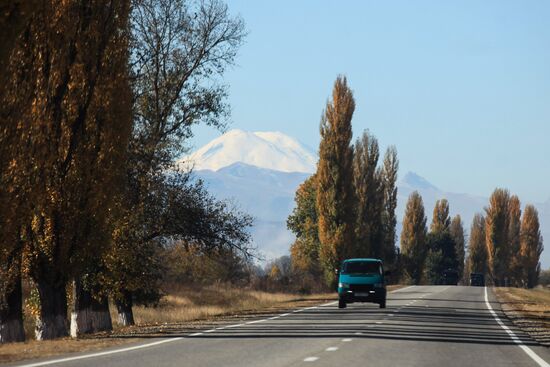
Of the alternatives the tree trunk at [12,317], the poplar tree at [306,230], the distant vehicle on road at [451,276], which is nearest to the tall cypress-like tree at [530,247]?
the distant vehicle on road at [451,276]

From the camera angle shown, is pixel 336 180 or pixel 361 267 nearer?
pixel 361 267

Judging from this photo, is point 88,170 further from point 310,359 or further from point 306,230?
point 306,230

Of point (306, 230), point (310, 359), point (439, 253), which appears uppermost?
point (306, 230)

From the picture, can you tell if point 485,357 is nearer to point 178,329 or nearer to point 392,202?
point 178,329

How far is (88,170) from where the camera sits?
92.3 feet

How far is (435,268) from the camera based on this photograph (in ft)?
437

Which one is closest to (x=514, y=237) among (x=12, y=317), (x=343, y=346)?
(x=12, y=317)

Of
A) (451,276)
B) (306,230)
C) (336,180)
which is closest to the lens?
(336,180)

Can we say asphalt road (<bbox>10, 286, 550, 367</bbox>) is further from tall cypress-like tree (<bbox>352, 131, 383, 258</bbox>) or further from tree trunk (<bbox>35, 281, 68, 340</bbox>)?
tall cypress-like tree (<bbox>352, 131, 383, 258</bbox>)

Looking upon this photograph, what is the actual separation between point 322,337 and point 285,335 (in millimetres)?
1042

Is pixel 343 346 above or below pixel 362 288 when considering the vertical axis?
below

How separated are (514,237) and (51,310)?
118387 millimetres

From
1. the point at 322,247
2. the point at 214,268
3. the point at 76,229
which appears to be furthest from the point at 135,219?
the point at 214,268

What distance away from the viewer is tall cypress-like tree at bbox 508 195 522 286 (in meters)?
A: 134
